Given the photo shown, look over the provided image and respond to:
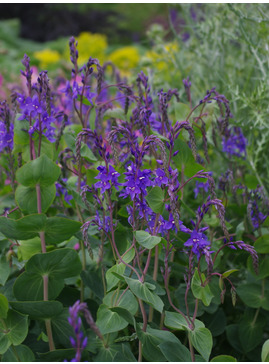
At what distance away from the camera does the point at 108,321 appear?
1257 millimetres

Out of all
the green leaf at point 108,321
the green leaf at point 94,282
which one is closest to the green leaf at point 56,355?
the green leaf at point 108,321

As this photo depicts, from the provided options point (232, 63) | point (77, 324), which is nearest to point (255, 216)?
point (77, 324)

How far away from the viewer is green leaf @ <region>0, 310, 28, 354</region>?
1293 mm

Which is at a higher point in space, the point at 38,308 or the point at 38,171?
the point at 38,171

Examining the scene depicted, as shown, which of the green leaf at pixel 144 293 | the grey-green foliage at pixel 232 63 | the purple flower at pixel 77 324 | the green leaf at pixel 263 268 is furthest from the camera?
the grey-green foliage at pixel 232 63

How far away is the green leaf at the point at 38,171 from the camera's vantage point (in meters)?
1.32

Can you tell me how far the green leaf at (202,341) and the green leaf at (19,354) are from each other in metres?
0.46

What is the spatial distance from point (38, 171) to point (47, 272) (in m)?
0.30

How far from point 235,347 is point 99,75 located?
1.08 m

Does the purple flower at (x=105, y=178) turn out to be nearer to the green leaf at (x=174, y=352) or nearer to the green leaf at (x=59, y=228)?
the green leaf at (x=59, y=228)

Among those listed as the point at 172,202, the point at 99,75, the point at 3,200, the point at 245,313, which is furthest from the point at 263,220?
the point at 3,200

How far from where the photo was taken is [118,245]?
151cm

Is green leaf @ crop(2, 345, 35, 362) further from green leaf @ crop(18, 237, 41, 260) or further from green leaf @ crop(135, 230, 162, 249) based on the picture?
green leaf @ crop(135, 230, 162, 249)

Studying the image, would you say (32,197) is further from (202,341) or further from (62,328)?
(202,341)
